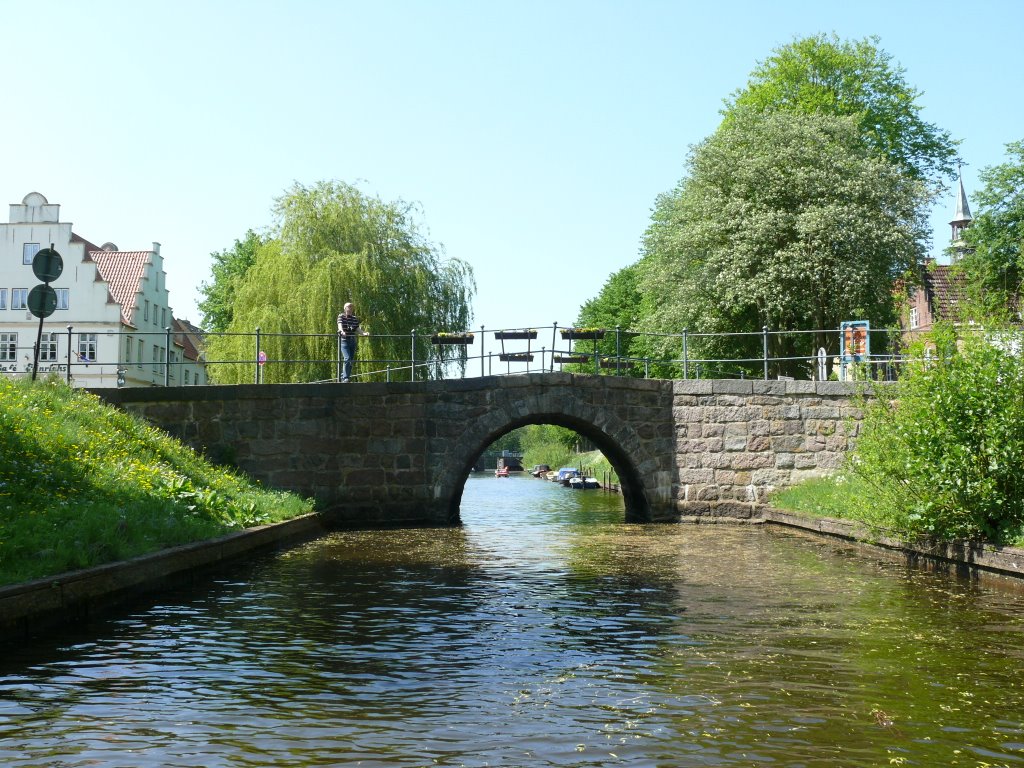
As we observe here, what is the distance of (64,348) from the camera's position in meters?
51.8

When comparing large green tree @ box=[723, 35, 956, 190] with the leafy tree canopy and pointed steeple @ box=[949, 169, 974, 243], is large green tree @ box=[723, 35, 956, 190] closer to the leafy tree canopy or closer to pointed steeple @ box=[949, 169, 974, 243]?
the leafy tree canopy

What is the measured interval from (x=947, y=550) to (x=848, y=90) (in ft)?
94.2

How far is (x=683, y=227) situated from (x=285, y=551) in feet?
77.3

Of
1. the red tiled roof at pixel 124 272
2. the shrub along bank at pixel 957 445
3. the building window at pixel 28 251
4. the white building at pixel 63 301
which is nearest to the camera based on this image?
the shrub along bank at pixel 957 445

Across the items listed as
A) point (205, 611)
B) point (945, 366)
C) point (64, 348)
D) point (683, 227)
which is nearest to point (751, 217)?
point (683, 227)

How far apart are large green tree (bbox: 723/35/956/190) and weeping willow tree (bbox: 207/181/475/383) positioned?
40.8 ft

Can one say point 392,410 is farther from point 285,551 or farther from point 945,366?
point 945,366

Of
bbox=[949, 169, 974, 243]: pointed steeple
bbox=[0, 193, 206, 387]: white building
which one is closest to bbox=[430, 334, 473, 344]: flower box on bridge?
bbox=[0, 193, 206, 387]: white building

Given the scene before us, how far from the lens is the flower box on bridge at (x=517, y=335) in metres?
22.2

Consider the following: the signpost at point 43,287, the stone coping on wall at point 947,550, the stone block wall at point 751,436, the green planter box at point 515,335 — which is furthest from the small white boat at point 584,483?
the signpost at point 43,287

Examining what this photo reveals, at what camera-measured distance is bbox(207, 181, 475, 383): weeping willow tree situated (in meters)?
30.3

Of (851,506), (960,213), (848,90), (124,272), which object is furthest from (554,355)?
(960,213)

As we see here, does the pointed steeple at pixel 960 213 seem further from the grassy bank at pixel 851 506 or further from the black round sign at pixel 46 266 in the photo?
the black round sign at pixel 46 266

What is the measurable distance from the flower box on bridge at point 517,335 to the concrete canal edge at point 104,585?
9617 mm
